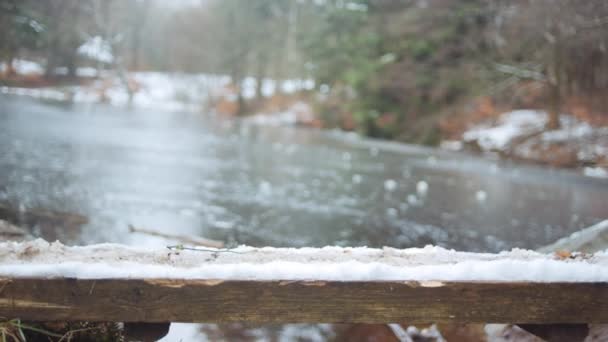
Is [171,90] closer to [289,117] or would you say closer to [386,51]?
[289,117]

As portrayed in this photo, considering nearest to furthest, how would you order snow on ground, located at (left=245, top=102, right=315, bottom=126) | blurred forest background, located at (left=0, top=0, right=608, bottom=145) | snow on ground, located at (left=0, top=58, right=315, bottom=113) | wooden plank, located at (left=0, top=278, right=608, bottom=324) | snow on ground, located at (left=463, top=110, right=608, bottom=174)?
wooden plank, located at (left=0, top=278, right=608, bottom=324)
blurred forest background, located at (left=0, top=0, right=608, bottom=145)
snow on ground, located at (left=463, top=110, right=608, bottom=174)
snow on ground, located at (left=0, top=58, right=315, bottom=113)
snow on ground, located at (left=245, top=102, right=315, bottom=126)

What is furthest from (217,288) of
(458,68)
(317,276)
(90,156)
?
(458,68)

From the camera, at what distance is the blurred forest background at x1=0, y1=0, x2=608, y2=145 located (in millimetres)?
9398

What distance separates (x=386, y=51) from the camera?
2506 cm

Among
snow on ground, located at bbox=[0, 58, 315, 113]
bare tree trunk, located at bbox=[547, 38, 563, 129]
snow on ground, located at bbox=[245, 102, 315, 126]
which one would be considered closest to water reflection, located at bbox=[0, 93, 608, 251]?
bare tree trunk, located at bbox=[547, 38, 563, 129]

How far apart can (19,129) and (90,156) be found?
3.39 metres

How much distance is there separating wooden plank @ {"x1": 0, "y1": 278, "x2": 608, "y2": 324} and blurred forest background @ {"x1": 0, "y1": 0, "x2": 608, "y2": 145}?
621cm

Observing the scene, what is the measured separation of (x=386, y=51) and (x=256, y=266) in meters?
24.6

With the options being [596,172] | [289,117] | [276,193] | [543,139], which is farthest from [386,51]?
[276,193]

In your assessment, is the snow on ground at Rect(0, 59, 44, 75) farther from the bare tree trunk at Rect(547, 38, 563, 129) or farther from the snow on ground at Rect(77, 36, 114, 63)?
the bare tree trunk at Rect(547, 38, 563, 129)

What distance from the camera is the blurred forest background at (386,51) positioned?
9.40 m

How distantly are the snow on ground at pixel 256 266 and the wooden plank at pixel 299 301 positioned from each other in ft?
0.13

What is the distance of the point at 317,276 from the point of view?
2.19 metres

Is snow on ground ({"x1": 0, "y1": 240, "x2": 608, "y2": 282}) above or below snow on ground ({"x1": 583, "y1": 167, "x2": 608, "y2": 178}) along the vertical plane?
below
